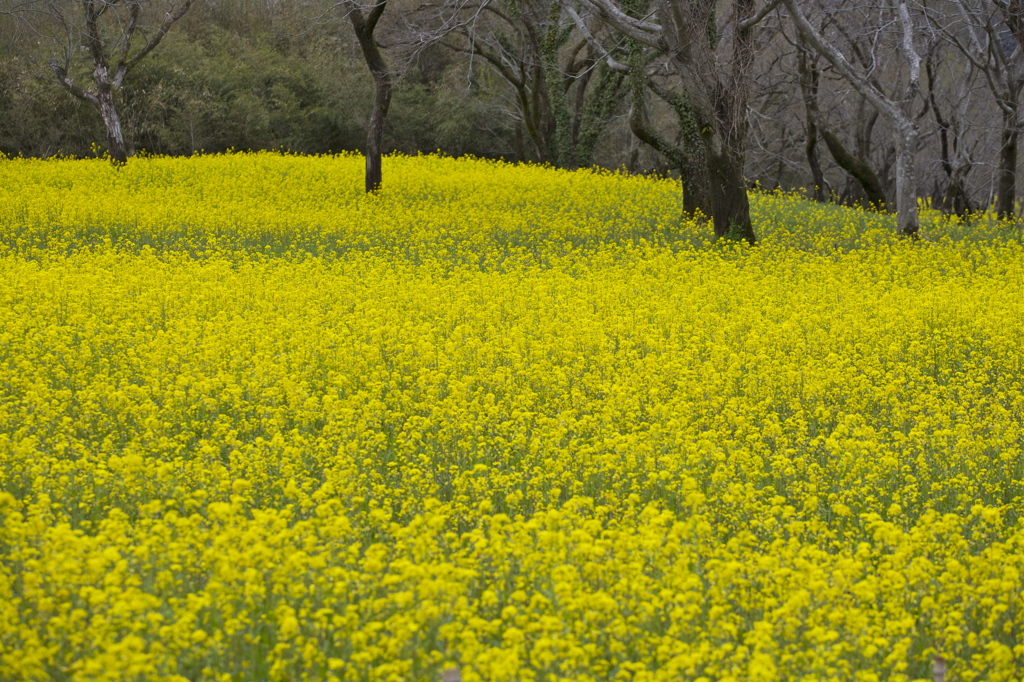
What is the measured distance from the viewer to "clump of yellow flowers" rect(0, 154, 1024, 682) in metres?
4.27

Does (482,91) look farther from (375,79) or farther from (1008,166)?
(1008,166)

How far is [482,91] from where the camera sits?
38.4m

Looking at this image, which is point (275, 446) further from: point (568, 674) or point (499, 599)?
point (568, 674)

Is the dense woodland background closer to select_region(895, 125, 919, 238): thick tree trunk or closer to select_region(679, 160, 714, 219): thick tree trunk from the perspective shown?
select_region(679, 160, 714, 219): thick tree trunk

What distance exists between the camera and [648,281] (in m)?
13.4

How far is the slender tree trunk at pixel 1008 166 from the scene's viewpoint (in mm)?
20484

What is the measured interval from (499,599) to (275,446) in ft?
8.03

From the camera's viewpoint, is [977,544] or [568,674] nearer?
[568,674]

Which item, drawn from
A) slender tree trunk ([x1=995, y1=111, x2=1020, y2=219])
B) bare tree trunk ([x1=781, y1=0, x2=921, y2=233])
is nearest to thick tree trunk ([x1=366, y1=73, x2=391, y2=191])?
bare tree trunk ([x1=781, y1=0, x2=921, y2=233])

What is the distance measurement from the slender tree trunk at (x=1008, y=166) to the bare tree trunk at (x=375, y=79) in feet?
42.2

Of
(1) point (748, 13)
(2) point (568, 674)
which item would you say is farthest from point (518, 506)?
(1) point (748, 13)

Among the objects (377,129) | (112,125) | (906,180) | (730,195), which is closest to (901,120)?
(906,180)

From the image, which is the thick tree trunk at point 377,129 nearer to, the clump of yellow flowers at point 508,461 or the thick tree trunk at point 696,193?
the clump of yellow flowers at point 508,461

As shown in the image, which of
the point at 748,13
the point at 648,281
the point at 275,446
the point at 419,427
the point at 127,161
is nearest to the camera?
the point at 275,446
